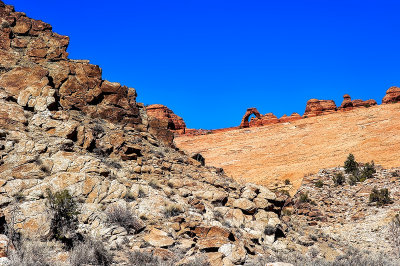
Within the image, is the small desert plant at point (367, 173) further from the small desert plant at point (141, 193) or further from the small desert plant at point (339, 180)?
the small desert plant at point (141, 193)

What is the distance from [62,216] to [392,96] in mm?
78037

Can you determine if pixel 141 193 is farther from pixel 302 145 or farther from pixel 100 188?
pixel 302 145

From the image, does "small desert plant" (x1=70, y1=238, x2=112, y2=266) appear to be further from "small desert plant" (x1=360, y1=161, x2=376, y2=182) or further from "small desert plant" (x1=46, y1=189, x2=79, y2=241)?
"small desert plant" (x1=360, y1=161, x2=376, y2=182)

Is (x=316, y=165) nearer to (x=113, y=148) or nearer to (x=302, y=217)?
(x=302, y=217)

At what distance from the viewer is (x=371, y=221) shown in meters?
22.1

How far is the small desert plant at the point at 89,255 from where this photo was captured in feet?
26.6

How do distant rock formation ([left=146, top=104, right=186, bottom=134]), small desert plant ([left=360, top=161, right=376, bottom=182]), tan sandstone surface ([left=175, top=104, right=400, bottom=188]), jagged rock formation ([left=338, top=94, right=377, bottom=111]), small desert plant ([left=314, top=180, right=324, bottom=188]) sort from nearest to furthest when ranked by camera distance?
1. small desert plant ([left=360, top=161, right=376, bottom=182])
2. small desert plant ([left=314, top=180, right=324, bottom=188])
3. tan sandstone surface ([left=175, top=104, right=400, bottom=188])
4. jagged rock formation ([left=338, top=94, right=377, bottom=111])
5. distant rock formation ([left=146, top=104, right=186, bottom=134])

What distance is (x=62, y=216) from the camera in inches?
372

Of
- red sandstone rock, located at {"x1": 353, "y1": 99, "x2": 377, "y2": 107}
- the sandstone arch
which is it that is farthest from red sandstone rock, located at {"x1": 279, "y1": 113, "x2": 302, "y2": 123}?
red sandstone rock, located at {"x1": 353, "y1": 99, "x2": 377, "y2": 107}

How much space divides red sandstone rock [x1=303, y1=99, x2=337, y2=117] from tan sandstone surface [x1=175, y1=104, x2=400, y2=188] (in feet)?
28.1

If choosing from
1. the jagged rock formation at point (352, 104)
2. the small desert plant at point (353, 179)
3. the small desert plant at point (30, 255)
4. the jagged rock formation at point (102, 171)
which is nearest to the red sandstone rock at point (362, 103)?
the jagged rock formation at point (352, 104)

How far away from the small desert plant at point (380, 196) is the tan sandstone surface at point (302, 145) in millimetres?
9478

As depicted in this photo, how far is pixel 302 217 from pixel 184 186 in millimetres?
12845

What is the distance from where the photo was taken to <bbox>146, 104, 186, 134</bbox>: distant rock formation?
3317 inches
